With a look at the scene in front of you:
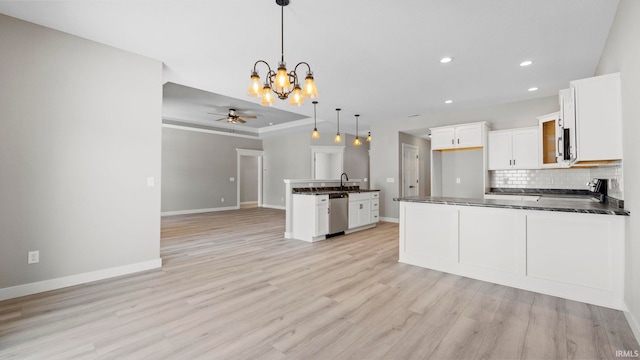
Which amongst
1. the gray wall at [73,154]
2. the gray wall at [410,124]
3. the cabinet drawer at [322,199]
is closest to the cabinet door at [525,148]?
the gray wall at [410,124]

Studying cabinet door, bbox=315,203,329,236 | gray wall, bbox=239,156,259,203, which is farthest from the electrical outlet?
gray wall, bbox=239,156,259,203

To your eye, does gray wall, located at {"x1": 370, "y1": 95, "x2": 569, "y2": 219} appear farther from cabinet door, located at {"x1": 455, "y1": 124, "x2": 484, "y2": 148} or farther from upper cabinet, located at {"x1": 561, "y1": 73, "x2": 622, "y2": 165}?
upper cabinet, located at {"x1": 561, "y1": 73, "x2": 622, "y2": 165}

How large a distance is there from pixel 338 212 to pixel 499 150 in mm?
3359

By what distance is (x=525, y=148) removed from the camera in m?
4.93

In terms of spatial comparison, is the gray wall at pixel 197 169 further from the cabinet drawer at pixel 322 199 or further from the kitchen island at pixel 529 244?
the kitchen island at pixel 529 244

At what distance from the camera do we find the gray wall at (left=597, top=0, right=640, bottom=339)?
1.98m

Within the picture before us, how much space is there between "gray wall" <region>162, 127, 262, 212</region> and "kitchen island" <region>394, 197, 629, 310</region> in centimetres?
722

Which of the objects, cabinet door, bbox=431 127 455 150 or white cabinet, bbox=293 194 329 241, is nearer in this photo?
white cabinet, bbox=293 194 329 241

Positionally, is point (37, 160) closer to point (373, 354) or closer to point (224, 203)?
point (373, 354)

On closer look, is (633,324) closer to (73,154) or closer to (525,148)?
(525,148)

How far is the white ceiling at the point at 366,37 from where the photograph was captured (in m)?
2.49

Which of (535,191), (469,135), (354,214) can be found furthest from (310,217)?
→ (535,191)

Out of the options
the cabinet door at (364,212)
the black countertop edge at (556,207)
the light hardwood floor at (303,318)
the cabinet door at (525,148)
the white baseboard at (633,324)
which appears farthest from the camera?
the cabinet door at (364,212)

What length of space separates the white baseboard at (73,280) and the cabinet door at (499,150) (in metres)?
5.96
